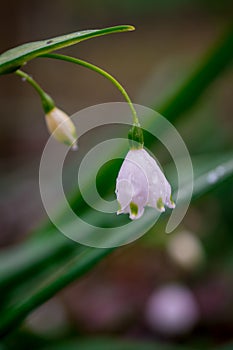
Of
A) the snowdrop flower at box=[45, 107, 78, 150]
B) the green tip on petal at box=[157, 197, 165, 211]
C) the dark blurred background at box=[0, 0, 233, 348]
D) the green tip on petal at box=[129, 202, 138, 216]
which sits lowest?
the dark blurred background at box=[0, 0, 233, 348]

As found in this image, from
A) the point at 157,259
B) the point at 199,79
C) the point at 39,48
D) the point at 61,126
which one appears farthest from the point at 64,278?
the point at 157,259

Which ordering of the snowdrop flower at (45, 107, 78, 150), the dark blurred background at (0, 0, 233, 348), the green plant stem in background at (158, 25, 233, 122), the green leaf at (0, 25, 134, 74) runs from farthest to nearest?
the dark blurred background at (0, 0, 233, 348), the green plant stem in background at (158, 25, 233, 122), the snowdrop flower at (45, 107, 78, 150), the green leaf at (0, 25, 134, 74)

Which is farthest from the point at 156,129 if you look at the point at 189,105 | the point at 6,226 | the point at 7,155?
the point at 7,155

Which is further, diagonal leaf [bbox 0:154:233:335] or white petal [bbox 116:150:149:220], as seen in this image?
diagonal leaf [bbox 0:154:233:335]

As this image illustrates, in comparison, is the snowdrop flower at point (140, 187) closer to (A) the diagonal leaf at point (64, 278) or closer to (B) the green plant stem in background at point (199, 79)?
(A) the diagonal leaf at point (64, 278)

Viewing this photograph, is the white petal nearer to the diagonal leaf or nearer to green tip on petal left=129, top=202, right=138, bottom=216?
green tip on petal left=129, top=202, right=138, bottom=216

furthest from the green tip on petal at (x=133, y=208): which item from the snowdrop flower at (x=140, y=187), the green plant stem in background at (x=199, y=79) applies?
the green plant stem in background at (x=199, y=79)

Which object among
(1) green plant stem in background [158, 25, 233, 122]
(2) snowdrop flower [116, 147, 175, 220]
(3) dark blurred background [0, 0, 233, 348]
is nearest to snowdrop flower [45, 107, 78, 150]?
(2) snowdrop flower [116, 147, 175, 220]
